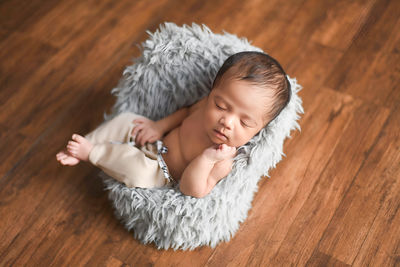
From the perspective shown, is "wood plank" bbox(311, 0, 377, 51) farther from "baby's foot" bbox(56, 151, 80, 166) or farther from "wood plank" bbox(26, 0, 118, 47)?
"baby's foot" bbox(56, 151, 80, 166)

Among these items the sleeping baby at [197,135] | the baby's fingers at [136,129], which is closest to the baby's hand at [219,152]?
the sleeping baby at [197,135]

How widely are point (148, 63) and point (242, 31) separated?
0.59 meters

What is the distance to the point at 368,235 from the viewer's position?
1178 millimetres

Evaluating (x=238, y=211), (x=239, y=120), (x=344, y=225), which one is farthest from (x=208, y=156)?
(x=344, y=225)

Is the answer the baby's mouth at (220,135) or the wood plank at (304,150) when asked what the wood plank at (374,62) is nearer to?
the wood plank at (304,150)

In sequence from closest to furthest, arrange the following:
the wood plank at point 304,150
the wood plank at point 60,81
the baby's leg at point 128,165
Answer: the baby's leg at point 128,165 → the wood plank at point 304,150 → the wood plank at point 60,81

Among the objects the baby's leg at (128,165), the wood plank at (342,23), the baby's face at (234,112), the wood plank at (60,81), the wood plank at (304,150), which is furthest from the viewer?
the wood plank at (342,23)

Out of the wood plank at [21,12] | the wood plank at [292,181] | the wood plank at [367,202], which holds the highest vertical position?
the wood plank at [21,12]

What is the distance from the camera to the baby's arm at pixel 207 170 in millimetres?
1045

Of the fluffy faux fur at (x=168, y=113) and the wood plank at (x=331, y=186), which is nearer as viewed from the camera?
the fluffy faux fur at (x=168, y=113)

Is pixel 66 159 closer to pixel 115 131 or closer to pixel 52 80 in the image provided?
pixel 115 131

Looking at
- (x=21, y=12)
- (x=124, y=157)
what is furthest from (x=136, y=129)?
(x=21, y=12)

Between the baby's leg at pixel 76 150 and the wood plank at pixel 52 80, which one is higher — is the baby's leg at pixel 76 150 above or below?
below

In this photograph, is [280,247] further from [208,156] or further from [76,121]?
[76,121]
